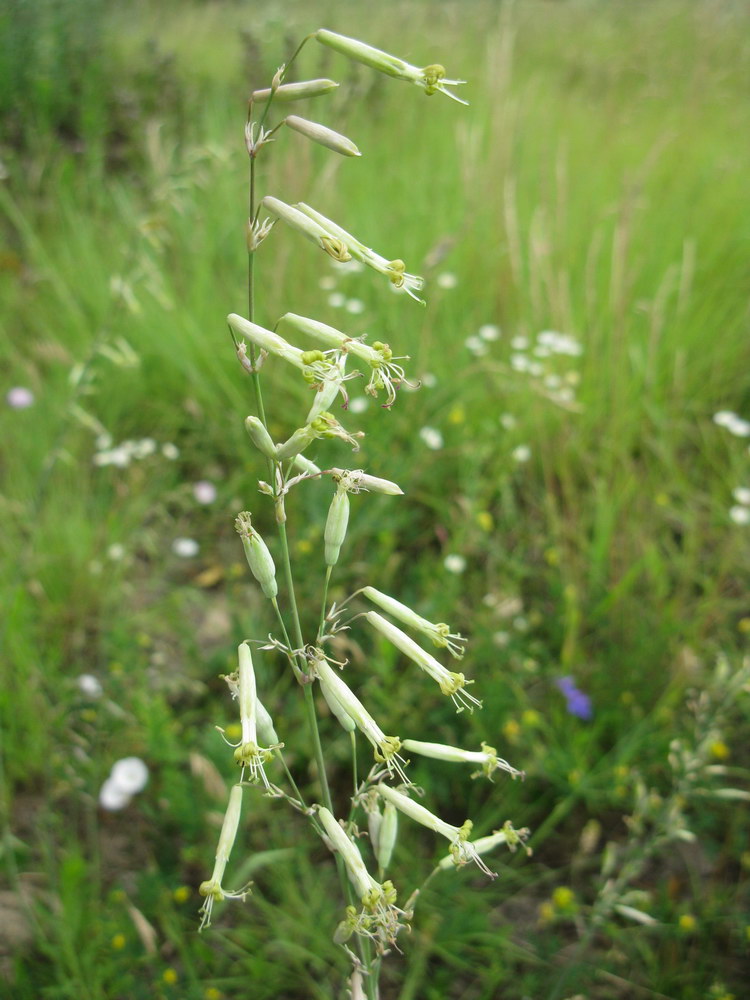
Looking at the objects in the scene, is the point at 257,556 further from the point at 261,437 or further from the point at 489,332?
the point at 489,332

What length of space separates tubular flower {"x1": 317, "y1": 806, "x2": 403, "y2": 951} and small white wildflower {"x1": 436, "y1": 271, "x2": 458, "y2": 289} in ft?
9.37

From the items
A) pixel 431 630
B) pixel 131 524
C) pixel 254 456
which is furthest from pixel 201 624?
pixel 431 630

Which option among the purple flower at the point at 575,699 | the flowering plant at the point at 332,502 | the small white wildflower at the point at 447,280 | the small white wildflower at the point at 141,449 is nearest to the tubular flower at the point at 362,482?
the flowering plant at the point at 332,502

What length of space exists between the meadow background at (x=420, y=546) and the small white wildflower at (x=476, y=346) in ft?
0.10

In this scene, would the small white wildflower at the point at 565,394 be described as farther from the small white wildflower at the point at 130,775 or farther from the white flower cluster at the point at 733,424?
the small white wildflower at the point at 130,775

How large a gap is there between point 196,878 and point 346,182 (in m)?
3.76

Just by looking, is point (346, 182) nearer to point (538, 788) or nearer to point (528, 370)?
point (528, 370)

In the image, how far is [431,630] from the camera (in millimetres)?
992

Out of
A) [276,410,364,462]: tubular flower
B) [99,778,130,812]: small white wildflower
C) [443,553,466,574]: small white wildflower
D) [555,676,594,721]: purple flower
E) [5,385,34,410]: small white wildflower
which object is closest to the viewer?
[276,410,364,462]: tubular flower

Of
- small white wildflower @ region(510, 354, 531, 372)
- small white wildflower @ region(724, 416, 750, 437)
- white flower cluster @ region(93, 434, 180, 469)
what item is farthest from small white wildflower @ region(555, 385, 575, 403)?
white flower cluster @ region(93, 434, 180, 469)

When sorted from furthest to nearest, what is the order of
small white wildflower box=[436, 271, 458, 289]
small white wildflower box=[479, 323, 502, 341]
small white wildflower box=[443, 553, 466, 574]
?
1. small white wildflower box=[436, 271, 458, 289]
2. small white wildflower box=[479, 323, 502, 341]
3. small white wildflower box=[443, 553, 466, 574]

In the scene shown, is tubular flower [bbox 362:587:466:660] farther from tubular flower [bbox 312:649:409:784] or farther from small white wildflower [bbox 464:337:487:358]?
small white wildflower [bbox 464:337:487:358]

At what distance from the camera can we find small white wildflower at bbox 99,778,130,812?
1948 mm

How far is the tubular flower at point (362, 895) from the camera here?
0.89 metres
